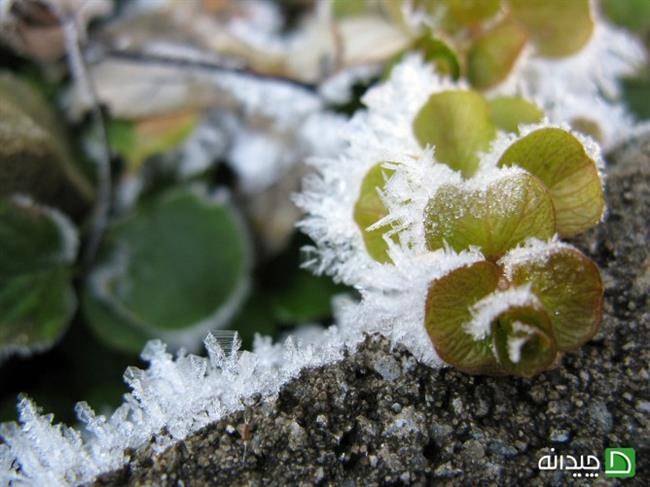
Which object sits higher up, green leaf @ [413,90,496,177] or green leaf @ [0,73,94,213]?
green leaf @ [413,90,496,177]

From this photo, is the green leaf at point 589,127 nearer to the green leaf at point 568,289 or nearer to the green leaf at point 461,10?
the green leaf at point 461,10

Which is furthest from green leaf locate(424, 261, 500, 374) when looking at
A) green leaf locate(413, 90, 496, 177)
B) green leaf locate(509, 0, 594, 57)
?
green leaf locate(509, 0, 594, 57)

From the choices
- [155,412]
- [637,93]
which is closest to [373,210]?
[155,412]

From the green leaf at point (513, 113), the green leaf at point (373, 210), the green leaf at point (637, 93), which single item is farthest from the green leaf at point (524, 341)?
the green leaf at point (637, 93)

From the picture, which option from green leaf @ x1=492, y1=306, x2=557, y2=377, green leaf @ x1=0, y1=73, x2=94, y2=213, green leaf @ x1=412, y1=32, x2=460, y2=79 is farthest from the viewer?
green leaf @ x1=0, y1=73, x2=94, y2=213

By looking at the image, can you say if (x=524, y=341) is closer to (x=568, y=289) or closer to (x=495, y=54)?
(x=568, y=289)

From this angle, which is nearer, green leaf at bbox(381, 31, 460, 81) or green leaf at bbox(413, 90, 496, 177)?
green leaf at bbox(413, 90, 496, 177)

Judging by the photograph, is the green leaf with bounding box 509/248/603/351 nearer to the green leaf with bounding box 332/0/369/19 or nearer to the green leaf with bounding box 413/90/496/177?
the green leaf with bounding box 413/90/496/177
